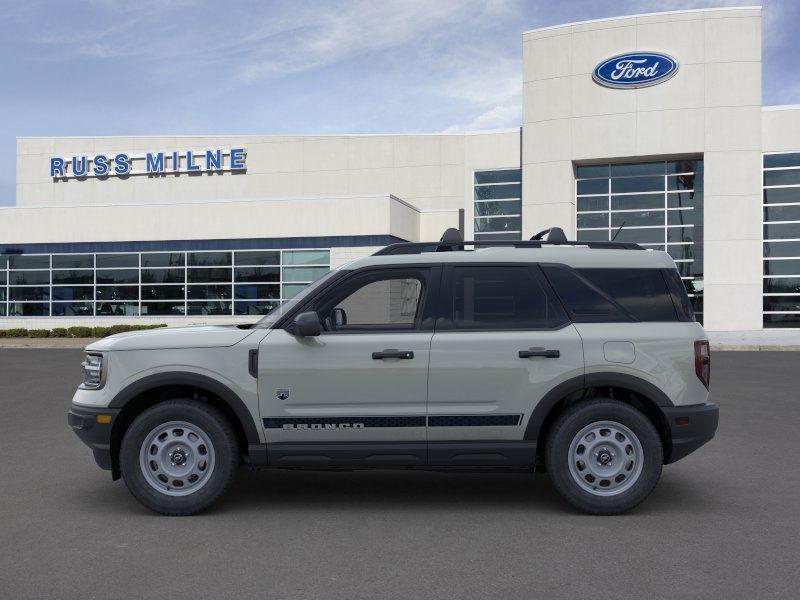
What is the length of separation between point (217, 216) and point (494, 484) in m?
31.8

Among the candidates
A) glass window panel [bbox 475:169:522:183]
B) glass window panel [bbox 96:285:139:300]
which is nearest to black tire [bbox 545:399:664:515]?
glass window panel [bbox 475:169:522:183]

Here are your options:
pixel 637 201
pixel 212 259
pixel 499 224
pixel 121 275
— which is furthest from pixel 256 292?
pixel 637 201

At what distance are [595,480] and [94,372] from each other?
3749mm

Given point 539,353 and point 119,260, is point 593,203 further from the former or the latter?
point 539,353

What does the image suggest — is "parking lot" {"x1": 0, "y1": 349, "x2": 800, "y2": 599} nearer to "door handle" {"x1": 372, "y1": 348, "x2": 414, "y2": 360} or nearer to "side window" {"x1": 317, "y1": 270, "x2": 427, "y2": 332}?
"door handle" {"x1": 372, "y1": 348, "x2": 414, "y2": 360}

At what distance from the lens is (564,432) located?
5.82 m

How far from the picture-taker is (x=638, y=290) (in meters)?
6.04

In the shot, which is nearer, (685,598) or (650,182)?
(685,598)

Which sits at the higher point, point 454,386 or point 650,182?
point 650,182

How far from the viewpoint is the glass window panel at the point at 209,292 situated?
36906 millimetres

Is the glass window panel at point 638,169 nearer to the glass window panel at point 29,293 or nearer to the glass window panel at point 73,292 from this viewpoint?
the glass window panel at point 73,292

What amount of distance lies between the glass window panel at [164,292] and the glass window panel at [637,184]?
20.2 metres

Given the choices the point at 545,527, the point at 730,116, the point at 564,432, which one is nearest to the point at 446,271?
the point at 564,432

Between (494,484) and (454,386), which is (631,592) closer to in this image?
(454,386)
